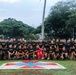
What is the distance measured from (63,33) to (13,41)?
70.6ft

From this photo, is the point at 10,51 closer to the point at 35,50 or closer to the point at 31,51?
the point at 31,51

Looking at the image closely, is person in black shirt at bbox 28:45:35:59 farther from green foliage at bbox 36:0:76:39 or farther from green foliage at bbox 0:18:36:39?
green foliage at bbox 0:18:36:39

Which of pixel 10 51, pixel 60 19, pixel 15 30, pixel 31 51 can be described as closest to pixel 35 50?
pixel 31 51

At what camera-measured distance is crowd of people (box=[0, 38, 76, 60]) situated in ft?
53.1

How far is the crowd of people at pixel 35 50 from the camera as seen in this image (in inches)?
637

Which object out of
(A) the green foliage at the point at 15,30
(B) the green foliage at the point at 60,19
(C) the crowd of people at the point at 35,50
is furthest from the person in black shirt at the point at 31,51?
(A) the green foliage at the point at 15,30

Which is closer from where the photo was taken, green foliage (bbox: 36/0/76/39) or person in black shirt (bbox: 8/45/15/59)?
person in black shirt (bbox: 8/45/15/59)

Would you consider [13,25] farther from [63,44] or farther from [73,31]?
[63,44]

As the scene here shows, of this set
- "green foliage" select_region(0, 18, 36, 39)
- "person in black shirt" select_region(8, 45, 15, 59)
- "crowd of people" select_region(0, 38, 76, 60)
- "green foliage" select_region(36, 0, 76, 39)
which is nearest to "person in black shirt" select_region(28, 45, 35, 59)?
"crowd of people" select_region(0, 38, 76, 60)

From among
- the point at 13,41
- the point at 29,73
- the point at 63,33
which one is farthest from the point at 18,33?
the point at 29,73

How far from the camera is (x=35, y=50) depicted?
16234 mm

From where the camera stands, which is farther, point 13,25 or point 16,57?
point 13,25

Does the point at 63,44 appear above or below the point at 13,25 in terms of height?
below

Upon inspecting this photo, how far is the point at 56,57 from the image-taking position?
16.4 metres
